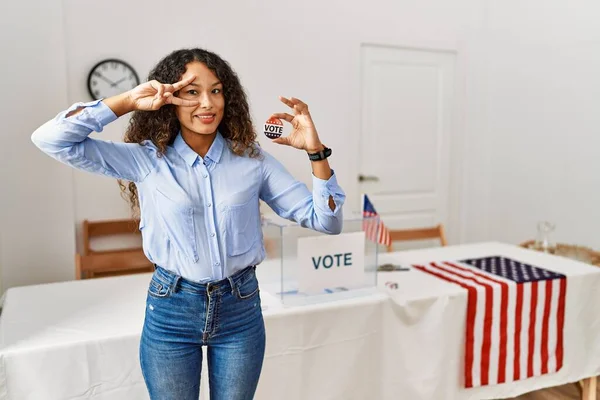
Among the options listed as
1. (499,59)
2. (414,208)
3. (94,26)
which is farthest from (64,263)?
(499,59)

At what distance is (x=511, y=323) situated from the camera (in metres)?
2.34

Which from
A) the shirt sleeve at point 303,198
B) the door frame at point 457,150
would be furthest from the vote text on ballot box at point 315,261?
the door frame at point 457,150

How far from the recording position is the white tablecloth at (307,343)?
1636mm

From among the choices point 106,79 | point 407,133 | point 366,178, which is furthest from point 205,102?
point 407,133

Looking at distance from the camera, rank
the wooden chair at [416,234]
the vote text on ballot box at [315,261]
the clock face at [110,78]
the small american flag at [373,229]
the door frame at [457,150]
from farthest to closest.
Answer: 1. the door frame at [457,150]
2. the wooden chair at [416,234]
3. the clock face at [110,78]
4. the small american flag at [373,229]
5. the vote text on ballot box at [315,261]

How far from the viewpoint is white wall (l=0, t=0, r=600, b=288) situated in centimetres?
317

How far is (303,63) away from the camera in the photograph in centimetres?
402

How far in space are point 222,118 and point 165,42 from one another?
102 inches

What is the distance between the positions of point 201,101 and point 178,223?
287 mm

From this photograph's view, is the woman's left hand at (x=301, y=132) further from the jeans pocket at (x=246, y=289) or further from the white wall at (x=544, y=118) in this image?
the white wall at (x=544, y=118)

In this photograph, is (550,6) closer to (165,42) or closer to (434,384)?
(165,42)

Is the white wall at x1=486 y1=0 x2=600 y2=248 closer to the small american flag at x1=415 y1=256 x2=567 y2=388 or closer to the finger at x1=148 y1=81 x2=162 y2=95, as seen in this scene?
the small american flag at x1=415 y1=256 x2=567 y2=388

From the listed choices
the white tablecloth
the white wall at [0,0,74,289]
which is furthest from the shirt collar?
the white wall at [0,0,74,289]

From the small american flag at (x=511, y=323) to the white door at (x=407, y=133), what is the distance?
203cm
